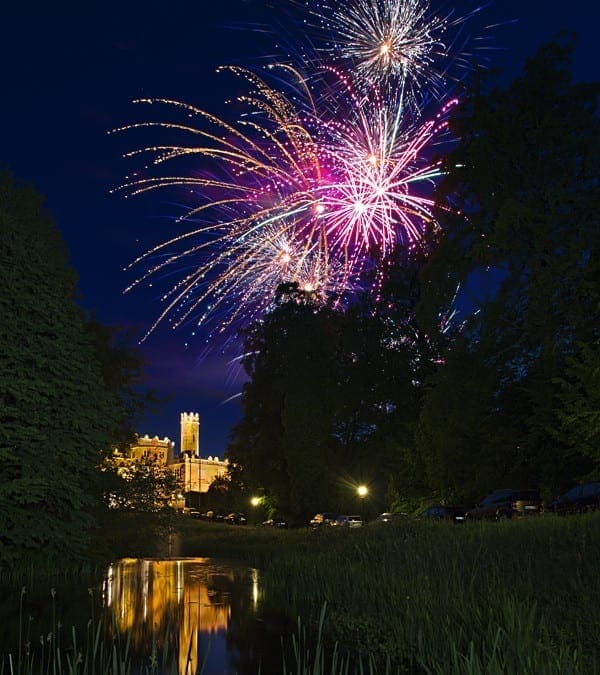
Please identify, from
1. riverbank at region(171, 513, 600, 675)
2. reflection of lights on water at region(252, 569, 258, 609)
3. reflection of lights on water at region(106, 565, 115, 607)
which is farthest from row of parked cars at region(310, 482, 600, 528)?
riverbank at region(171, 513, 600, 675)

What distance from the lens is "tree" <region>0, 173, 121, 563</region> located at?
1862cm

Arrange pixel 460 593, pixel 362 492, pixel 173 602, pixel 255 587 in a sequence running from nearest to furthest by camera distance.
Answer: pixel 460 593 < pixel 173 602 < pixel 255 587 < pixel 362 492

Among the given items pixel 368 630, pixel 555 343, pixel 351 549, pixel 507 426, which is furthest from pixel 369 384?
pixel 368 630

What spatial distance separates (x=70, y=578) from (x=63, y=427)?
3.71 meters

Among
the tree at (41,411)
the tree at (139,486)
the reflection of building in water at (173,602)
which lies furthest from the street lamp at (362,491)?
the tree at (41,411)

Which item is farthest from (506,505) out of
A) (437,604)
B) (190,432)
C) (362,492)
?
(190,432)

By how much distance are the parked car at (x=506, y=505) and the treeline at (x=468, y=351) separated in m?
0.98

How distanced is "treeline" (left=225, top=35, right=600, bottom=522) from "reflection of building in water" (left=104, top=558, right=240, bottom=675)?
569 inches

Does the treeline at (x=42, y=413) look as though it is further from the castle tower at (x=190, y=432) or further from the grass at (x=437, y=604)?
the castle tower at (x=190, y=432)

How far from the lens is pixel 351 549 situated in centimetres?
1856

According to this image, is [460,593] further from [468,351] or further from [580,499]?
[468,351]

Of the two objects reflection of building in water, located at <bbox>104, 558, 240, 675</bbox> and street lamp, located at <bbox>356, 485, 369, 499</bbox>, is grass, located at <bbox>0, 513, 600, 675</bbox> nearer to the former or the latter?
reflection of building in water, located at <bbox>104, 558, 240, 675</bbox>

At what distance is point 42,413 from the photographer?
1936 cm

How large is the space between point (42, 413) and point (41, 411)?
0.09m
